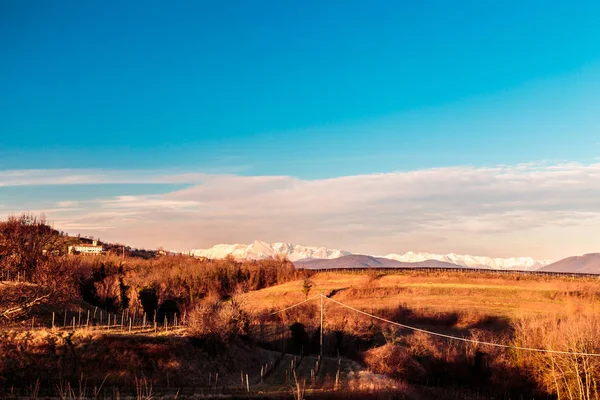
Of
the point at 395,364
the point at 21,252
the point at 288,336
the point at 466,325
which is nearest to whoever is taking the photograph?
the point at 21,252

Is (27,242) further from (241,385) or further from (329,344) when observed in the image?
(329,344)

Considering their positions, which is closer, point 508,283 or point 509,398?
point 509,398

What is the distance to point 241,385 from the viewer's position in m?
46.3

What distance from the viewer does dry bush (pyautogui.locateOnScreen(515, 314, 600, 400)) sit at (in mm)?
50969

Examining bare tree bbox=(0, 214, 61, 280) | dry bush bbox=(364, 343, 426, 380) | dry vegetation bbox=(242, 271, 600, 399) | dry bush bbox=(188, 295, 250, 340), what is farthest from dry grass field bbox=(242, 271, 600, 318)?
bare tree bbox=(0, 214, 61, 280)

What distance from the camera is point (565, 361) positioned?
52.7 metres

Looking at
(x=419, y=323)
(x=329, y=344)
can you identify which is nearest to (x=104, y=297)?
(x=329, y=344)

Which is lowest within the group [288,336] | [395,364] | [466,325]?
[395,364]

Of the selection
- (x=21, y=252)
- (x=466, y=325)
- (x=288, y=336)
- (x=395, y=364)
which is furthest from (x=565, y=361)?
(x=21, y=252)

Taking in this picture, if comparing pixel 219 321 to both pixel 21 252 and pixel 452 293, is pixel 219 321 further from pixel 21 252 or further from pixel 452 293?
pixel 452 293

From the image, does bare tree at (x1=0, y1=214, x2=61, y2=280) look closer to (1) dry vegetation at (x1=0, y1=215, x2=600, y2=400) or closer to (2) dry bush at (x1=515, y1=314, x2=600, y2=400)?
(1) dry vegetation at (x1=0, y1=215, x2=600, y2=400)

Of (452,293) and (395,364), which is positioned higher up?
(452,293)

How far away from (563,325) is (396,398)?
27653mm

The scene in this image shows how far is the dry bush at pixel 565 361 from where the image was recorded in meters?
51.0
